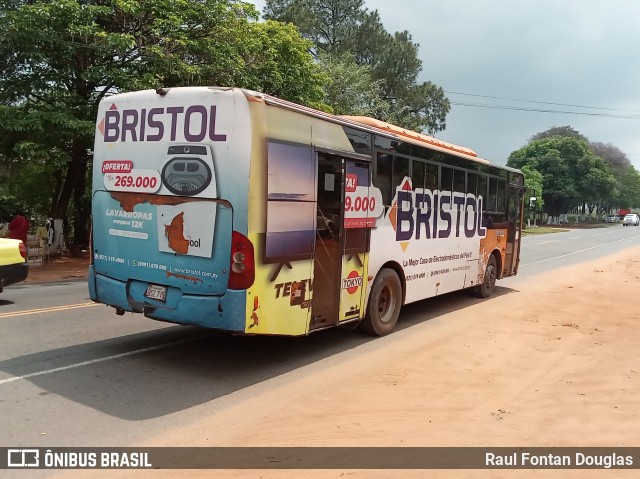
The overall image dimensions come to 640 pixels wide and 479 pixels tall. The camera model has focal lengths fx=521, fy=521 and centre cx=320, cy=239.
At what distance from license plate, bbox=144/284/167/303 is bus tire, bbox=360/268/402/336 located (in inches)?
121

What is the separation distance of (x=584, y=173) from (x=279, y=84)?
→ 66.5 meters

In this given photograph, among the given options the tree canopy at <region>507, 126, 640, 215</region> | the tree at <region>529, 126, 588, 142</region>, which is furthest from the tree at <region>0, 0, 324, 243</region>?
the tree at <region>529, 126, 588, 142</region>

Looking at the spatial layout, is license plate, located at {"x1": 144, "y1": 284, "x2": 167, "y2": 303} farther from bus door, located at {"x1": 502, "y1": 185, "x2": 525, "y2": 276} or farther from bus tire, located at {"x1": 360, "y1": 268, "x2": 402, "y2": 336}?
bus door, located at {"x1": 502, "y1": 185, "x2": 525, "y2": 276}

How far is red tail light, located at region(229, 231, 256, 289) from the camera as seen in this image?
5.23 metres

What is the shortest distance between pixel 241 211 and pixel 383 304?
12.0 ft

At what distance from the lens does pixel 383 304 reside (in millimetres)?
8117

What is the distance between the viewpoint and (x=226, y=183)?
5.30 metres

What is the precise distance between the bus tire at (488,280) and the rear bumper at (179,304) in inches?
307

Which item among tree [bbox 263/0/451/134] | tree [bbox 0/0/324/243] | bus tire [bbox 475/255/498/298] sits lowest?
bus tire [bbox 475/255/498/298]

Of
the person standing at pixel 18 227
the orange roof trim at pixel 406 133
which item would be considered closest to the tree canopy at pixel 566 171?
the orange roof trim at pixel 406 133

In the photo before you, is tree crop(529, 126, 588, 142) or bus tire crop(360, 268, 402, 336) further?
tree crop(529, 126, 588, 142)

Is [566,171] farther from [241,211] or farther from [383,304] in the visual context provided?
[241,211]

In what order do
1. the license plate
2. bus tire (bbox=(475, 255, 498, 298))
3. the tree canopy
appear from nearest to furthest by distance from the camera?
1. the license plate
2. bus tire (bbox=(475, 255, 498, 298))
3. the tree canopy
